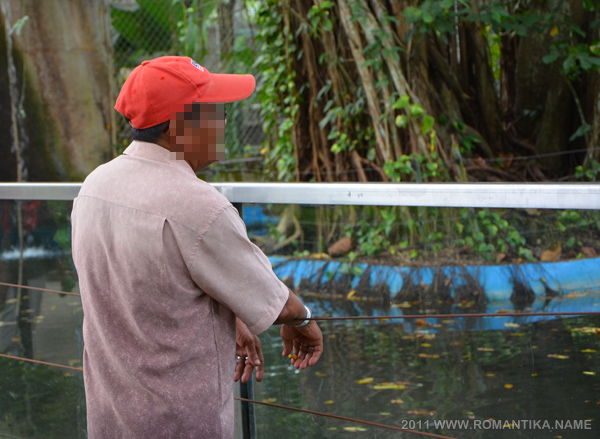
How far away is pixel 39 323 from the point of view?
8.10 feet

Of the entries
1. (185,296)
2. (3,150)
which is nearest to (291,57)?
(3,150)

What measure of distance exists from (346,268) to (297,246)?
996mm

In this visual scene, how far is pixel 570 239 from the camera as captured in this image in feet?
6.88

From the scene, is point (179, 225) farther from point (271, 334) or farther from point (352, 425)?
point (352, 425)

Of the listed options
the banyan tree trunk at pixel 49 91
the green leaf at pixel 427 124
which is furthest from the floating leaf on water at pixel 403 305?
the banyan tree trunk at pixel 49 91

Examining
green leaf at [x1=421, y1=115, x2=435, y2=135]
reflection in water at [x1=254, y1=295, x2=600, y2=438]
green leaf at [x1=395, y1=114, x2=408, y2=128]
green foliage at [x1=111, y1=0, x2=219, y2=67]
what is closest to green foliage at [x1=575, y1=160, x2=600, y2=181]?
green leaf at [x1=421, y1=115, x2=435, y2=135]

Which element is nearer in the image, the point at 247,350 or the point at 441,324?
the point at 247,350

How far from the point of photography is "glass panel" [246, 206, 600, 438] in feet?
5.93

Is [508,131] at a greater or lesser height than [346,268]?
greater

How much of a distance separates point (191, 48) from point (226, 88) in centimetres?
682

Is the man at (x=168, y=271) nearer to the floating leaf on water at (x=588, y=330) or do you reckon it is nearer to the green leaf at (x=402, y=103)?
the floating leaf on water at (x=588, y=330)

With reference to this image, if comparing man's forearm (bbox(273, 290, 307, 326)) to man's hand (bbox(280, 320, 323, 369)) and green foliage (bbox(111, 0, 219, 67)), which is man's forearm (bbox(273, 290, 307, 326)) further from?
green foliage (bbox(111, 0, 219, 67))

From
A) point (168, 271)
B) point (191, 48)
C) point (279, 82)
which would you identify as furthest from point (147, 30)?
point (168, 271)

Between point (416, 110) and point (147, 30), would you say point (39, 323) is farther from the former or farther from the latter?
point (147, 30)
